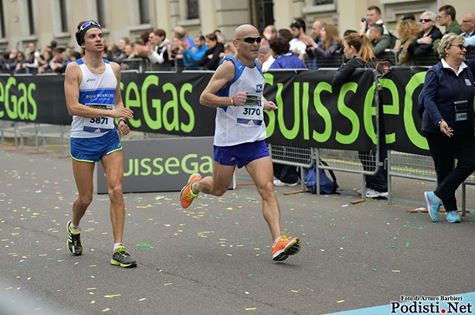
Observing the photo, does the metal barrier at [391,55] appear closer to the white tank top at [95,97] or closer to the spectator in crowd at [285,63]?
the spectator in crowd at [285,63]

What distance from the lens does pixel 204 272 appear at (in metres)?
7.45

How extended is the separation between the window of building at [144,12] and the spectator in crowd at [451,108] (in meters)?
20.6

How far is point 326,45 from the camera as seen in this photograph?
14.8 m

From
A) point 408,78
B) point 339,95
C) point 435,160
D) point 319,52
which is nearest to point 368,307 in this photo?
point 435,160

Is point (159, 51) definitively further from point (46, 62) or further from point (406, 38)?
point (406, 38)

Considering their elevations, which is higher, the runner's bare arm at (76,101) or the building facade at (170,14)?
the building facade at (170,14)

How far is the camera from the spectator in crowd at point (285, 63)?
40.8 ft

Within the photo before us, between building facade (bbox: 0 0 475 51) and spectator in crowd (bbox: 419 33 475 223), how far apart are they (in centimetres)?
780

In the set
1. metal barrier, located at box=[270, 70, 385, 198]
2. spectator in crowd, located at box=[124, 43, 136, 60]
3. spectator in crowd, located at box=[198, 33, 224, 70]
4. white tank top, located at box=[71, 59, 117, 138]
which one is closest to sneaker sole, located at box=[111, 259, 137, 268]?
white tank top, located at box=[71, 59, 117, 138]

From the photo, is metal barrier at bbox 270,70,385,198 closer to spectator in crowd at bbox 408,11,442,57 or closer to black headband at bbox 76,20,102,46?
spectator in crowd at bbox 408,11,442,57

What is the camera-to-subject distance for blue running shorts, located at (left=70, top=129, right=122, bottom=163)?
798cm

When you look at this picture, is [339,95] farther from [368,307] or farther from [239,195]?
[368,307]

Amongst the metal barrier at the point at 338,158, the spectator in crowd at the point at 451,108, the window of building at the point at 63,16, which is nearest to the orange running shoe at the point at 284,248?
the spectator in crowd at the point at 451,108

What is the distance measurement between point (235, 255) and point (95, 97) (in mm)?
1749
